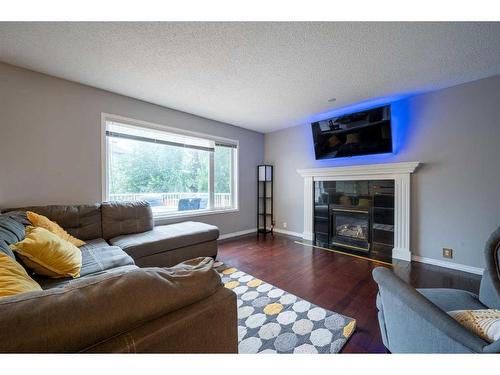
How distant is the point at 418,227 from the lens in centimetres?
279

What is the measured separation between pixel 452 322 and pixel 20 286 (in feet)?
5.59

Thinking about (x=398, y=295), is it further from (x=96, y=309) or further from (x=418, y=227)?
(x=418, y=227)

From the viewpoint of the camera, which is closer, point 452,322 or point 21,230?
point 452,322

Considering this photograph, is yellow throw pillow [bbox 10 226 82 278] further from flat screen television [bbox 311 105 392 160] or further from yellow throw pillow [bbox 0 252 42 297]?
flat screen television [bbox 311 105 392 160]

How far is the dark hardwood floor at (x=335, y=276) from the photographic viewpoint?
161cm

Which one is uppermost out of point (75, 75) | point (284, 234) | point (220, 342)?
point (75, 75)

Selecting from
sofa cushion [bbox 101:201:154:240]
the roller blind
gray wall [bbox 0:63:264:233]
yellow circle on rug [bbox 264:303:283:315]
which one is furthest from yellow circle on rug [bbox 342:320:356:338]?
the roller blind

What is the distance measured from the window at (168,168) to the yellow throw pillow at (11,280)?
198cm

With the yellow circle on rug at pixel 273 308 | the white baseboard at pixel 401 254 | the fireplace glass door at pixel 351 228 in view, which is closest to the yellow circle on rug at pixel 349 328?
the yellow circle on rug at pixel 273 308

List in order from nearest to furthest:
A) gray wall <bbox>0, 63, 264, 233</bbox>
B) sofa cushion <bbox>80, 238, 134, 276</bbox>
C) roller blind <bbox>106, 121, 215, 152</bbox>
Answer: sofa cushion <bbox>80, 238, 134, 276</bbox>, gray wall <bbox>0, 63, 264, 233</bbox>, roller blind <bbox>106, 121, 215, 152</bbox>

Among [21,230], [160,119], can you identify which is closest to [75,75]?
[160,119]

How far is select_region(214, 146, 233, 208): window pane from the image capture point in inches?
153

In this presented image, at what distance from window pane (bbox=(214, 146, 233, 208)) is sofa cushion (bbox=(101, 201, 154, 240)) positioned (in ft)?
4.77

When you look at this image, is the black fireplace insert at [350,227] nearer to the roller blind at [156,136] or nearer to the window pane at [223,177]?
the window pane at [223,177]
